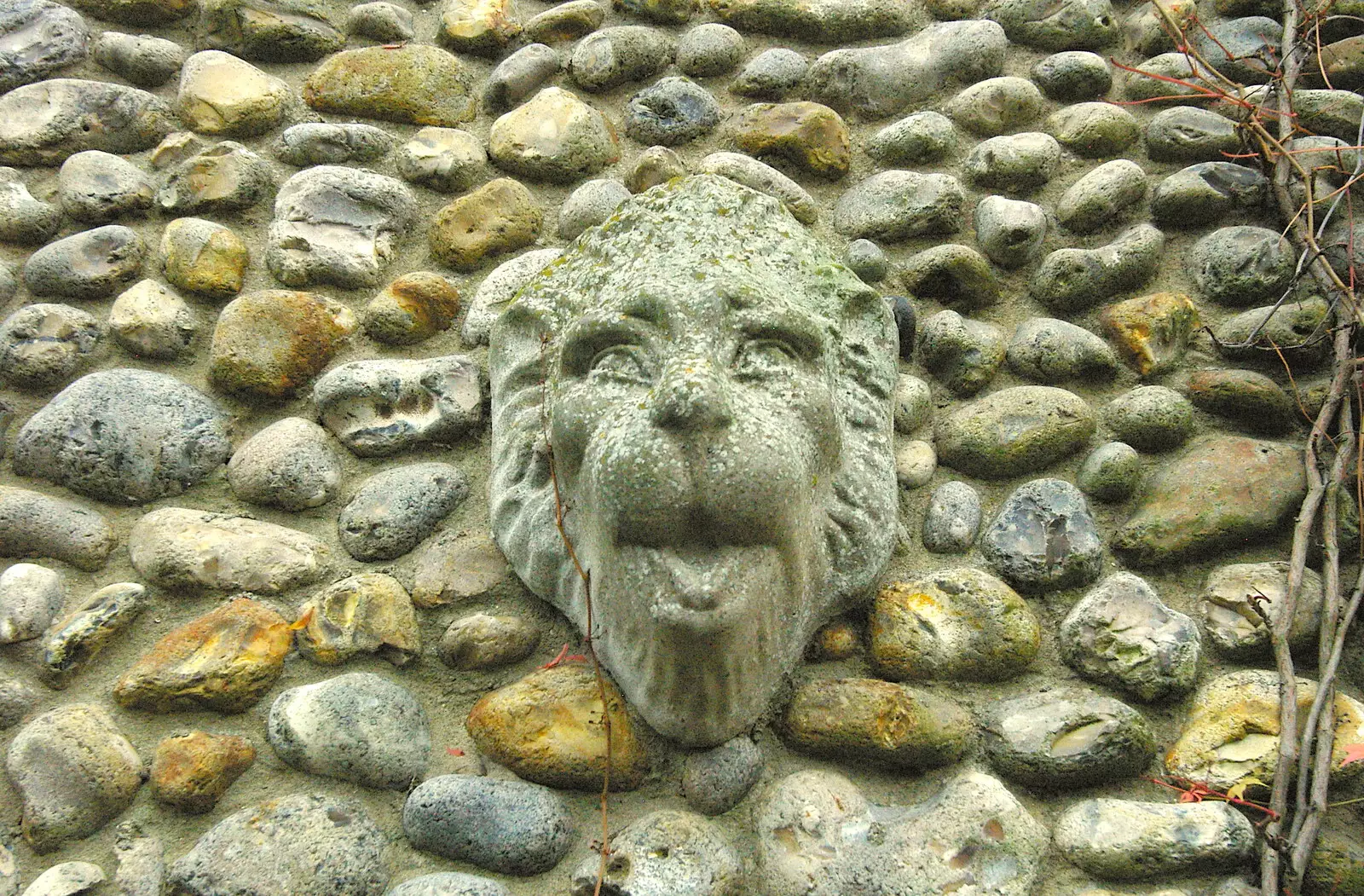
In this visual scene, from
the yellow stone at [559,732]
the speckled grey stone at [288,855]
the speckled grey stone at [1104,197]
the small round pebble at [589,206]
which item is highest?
the speckled grey stone at [1104,197]

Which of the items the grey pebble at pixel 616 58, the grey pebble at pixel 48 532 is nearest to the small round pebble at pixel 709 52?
the grey pebble at pixel 616 58

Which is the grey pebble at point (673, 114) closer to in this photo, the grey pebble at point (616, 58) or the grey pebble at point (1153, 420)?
the grey pebble at point (616, 58)

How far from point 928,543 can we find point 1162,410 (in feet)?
1.75

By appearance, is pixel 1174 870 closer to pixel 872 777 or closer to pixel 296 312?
Answer: pixel 872 777

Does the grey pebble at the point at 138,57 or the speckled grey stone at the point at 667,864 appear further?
the grey pebble at the point at 138,57

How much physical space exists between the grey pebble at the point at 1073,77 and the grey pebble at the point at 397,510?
177cm

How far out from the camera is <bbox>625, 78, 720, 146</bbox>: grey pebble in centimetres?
237

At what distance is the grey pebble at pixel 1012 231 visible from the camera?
2.09 m

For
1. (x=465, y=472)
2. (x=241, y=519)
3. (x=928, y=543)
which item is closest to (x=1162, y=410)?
(x=928, y=543)

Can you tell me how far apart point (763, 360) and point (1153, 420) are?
32.7 inches

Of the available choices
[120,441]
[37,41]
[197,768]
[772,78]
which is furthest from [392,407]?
[37,41]

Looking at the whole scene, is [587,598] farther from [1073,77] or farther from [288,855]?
[1073,77]

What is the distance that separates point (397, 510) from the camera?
1742 mm

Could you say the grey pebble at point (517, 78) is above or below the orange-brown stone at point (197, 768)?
above
